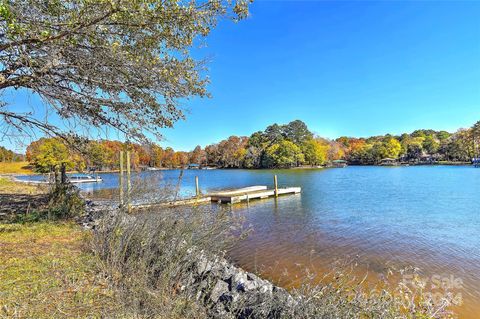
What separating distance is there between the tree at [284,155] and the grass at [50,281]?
2632 inches

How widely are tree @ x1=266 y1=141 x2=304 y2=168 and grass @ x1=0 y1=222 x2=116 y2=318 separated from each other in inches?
2632

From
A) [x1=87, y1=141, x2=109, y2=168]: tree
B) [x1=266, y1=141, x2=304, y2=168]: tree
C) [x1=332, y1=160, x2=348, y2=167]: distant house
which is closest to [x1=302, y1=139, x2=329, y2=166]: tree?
[x1=266, y1=141, x2=304, y2=168]: tree

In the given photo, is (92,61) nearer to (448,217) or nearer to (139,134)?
(139,134)

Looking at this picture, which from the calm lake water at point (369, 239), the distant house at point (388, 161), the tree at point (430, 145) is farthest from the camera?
the distant house at point (388, 161)

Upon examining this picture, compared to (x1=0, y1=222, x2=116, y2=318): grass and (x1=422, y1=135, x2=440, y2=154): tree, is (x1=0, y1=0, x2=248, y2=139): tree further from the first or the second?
(x1=422, y1=135, x2=440, y2=154): tree

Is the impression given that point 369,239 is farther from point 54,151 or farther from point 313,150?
point 313,150

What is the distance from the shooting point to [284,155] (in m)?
70.6

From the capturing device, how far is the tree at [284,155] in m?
70.1

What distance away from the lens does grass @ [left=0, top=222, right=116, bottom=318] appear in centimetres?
253

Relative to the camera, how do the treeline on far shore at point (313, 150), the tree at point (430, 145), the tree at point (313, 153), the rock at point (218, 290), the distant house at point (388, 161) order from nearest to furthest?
the rock at point (218, 290) → the treeline on far shore at point (313, 150) → the tree at point (313, 153) → the tree at point (430, 145) → the distant house at point (388, 161)

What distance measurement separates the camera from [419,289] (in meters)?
2.92

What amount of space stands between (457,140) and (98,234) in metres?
88.6

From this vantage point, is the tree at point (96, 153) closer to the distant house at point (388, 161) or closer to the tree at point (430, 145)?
the distant house at point (388, 161)

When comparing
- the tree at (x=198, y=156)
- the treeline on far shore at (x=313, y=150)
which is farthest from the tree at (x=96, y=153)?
the tree at (x=198, y=156)
